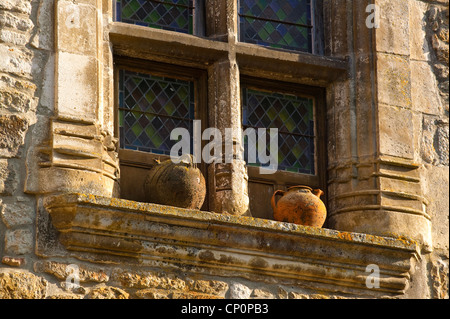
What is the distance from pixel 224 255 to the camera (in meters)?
6.44

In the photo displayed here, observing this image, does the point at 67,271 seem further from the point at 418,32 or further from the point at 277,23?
the point at 418,32

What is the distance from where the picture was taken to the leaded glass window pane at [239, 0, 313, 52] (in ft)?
23.9

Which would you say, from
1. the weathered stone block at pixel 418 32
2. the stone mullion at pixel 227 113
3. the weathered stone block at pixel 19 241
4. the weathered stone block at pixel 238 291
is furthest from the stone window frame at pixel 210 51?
the weathered stone block at pixel 19 241

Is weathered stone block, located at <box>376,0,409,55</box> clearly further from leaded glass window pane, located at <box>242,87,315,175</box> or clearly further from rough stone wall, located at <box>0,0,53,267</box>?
rough stone wall, located at <box>0,0,53,267</box>

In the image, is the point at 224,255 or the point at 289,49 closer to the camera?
the point at 224,255

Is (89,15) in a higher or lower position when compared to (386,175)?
higher

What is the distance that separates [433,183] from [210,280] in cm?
152

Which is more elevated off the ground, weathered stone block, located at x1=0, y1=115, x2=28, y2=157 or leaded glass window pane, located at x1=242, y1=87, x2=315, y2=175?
leaded glass window pane, located at x1=242, y1=87, x2=315, y2=175

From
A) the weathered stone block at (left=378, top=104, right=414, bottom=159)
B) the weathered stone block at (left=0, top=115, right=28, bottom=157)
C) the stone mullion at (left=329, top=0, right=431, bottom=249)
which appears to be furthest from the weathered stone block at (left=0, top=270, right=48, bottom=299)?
the weathered stone block at (left=378, top=104, right=414, bottom=159)

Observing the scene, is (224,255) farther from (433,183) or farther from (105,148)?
(433,183)

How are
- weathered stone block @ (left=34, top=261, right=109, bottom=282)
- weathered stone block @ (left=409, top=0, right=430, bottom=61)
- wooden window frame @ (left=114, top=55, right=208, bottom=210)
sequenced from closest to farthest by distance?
weathered stone block @ (left=34, top=261, right=109, bottom=282), wooden window frame @ (left=114, top=55, right=208, bottom=210), weathered stone block @ (left=409, top=0, right=430, bottom=61)

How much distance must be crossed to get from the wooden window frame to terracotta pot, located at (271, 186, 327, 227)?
406 millimetres

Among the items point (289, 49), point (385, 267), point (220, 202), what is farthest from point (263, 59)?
point (385, 267)
